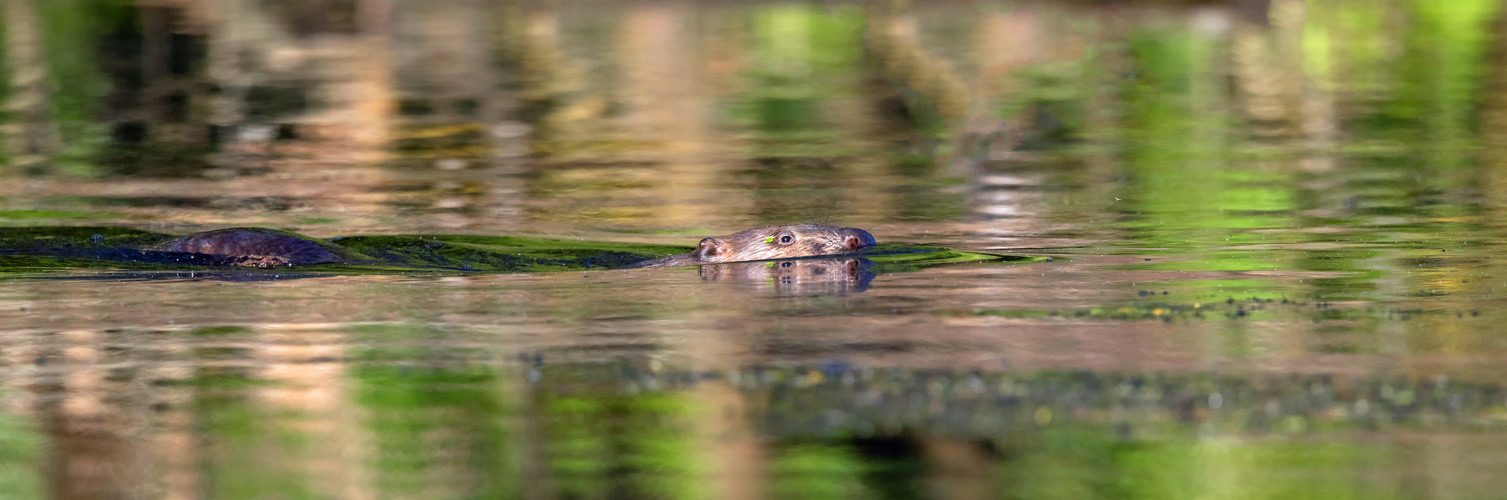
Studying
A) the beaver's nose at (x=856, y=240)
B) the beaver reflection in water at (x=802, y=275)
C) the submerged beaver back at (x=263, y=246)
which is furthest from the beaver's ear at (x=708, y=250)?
the submerged beaver back at (x=263, y=246)

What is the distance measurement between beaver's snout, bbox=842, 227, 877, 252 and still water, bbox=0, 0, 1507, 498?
46 centimetres

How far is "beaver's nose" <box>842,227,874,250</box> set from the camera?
41.4 feet

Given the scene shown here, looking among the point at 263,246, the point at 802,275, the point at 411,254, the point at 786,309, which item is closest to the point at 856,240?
the point at 802,275

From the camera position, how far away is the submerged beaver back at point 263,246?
12.2 m

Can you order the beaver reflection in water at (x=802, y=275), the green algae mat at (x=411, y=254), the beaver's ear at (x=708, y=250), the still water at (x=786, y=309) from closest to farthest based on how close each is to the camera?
the still water at (x=786, y=309), the beaver reflection in water at (x=802, y=275), the green algae mat at (x=411, y=254), the beaver's ear at (x=708, y=250)

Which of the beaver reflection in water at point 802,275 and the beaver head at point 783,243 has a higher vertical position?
the beaver head at point 783,243

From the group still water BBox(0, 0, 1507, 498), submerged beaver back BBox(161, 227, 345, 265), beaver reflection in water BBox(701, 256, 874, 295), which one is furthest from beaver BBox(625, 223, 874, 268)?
submerged beaver back BBox(161, 227, 345, 265)

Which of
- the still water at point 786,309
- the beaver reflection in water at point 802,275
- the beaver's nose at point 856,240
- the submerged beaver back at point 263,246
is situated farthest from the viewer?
the beaver's nose at point 856,240

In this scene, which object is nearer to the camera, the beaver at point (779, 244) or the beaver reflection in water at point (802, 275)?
the beaver reflection in water at point (802, 275)

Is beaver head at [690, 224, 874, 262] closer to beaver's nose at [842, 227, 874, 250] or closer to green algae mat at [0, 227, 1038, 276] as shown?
beaver's nose at [842, 227, 874, 250]

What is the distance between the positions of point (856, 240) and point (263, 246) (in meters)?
3.91

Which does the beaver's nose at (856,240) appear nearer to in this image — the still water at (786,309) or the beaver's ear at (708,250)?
the still water at (786,309)

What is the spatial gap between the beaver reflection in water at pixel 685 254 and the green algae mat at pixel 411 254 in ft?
0.42

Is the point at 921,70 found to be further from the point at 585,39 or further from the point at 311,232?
the point at 311,232
